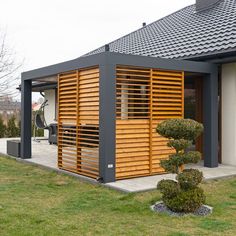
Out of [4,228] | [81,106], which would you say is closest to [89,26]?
[81,106]

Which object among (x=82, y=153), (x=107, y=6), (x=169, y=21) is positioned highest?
(x=107, y=6)

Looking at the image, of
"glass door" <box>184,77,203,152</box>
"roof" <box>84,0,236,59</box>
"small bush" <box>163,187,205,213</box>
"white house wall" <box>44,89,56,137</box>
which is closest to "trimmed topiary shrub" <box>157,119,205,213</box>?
"small bush" <box>163,187,205,213</box>

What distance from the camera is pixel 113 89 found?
7.52 metres

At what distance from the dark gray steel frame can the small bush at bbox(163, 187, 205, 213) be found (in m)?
→ 2.17

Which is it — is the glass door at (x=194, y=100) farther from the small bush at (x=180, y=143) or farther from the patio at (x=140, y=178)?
the small bush at (x=180, y=143)

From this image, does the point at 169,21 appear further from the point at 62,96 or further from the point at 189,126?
the point at 189,126

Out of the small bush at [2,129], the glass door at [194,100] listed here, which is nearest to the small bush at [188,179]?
the glass door at [194,100]

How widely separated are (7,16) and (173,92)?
18079 millimetres

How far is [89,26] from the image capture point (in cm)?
2317

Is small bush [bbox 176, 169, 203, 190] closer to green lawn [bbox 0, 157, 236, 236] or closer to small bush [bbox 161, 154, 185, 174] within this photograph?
small bush [bbox 161, 154, 185, 174]

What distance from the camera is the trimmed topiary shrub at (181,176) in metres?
5.58

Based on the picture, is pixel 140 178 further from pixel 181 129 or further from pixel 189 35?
pixel 189 35

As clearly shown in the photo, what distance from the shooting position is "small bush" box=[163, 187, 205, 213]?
18.2 ft

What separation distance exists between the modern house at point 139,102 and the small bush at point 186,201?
7.17 ft
